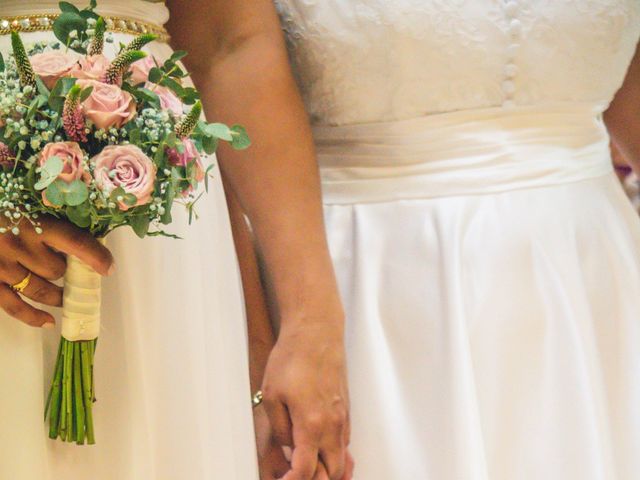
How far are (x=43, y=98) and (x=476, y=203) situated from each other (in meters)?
0.77

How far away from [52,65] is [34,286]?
0.28 metres

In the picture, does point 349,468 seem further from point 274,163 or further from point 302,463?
point 274,163

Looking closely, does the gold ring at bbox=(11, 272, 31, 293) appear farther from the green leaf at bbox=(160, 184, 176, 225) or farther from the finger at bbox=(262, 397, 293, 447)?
the finger at bbox=(262, 397, 293, 447)

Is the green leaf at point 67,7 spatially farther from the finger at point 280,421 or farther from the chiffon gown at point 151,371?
the finger at point 280,421

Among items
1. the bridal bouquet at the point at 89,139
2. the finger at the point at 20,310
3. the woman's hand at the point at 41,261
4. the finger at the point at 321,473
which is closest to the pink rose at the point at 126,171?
the bridal bouquet at the point at 89,139

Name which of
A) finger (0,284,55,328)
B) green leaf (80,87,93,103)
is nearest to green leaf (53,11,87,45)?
green leaf (80,87,93,103)

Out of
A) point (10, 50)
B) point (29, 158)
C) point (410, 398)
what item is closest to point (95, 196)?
point (29, 158)

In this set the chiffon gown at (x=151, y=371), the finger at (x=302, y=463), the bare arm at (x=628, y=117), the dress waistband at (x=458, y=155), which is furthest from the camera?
the bare arm at (x=628, y=117)

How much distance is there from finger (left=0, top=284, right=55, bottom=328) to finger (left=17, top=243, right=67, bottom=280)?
0.13ft

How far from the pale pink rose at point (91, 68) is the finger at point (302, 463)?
1.98 feet

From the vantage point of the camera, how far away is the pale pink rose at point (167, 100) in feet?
4.05

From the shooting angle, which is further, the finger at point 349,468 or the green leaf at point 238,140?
the finger at point 349,468

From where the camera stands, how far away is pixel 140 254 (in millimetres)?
1368

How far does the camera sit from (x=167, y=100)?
1.24 metres
